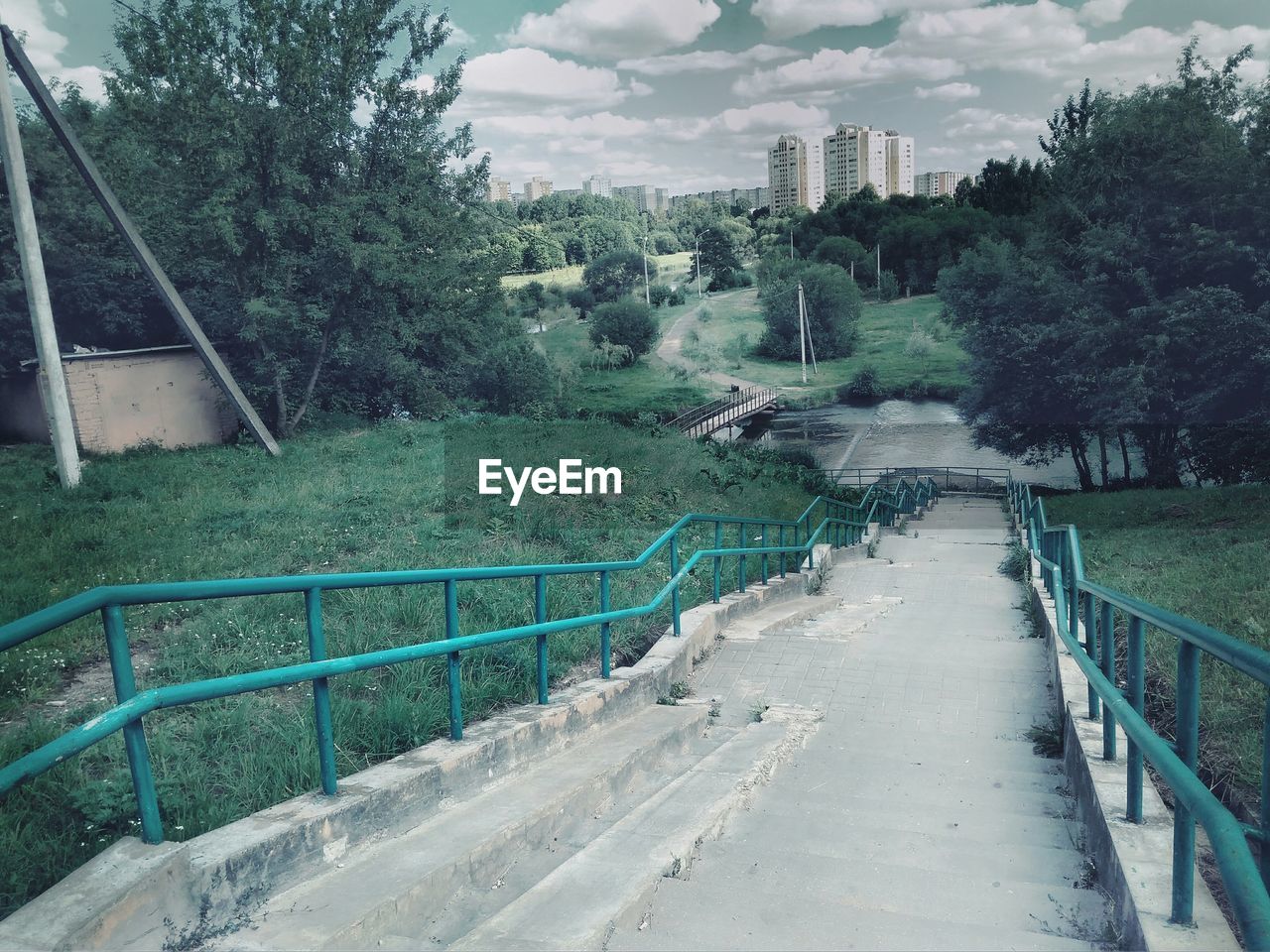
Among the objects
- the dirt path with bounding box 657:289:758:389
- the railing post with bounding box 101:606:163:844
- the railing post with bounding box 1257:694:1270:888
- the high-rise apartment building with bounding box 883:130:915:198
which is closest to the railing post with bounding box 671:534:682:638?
the railing post with bounding box 101:606:163:844

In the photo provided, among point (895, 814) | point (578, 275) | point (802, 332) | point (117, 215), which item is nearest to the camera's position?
point (895, 814)

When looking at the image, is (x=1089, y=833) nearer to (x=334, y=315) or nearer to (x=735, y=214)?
(x=334, y=315)

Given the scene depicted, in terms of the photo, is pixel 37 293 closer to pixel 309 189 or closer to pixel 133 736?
pixel 309 189

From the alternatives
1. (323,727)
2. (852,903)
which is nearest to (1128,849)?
(852,903)

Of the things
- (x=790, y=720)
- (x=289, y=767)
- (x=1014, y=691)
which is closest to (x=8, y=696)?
(x=289, y=767)

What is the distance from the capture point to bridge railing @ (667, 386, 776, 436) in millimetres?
26609

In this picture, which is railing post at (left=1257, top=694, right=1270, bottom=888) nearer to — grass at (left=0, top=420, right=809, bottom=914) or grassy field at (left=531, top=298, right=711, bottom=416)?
grass at (left=0, top=420, right=809, bottom=914)

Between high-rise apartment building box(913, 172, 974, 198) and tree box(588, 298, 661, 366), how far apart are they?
11698mm

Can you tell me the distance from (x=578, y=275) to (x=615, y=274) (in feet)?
5.24

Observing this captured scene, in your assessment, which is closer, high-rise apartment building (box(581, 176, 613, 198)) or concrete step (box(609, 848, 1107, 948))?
concrete step (box(609, 848, 1107, 948))

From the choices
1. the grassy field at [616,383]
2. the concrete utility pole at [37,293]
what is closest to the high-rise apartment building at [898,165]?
the grassy field at [616,383]

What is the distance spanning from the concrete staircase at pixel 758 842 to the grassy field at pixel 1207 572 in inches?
29.4

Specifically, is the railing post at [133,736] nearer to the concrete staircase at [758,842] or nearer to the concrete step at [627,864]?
the concrete staircase at [758,842]

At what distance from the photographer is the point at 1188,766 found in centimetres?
243
